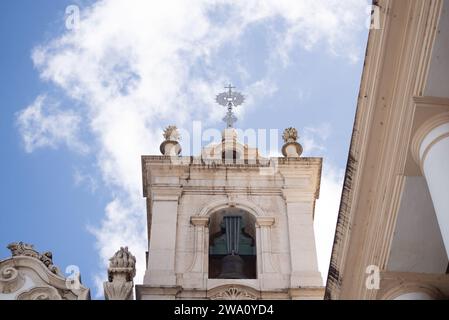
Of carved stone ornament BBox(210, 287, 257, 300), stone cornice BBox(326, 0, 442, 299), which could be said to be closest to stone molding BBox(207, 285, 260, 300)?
carved stone ornament BBox(210, 287, 257, 300)

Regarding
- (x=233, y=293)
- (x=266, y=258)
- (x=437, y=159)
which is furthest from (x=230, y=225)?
(x=437, y=159)

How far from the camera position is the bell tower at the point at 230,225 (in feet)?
69.5

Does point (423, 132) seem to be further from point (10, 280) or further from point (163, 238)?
point (163, 238)

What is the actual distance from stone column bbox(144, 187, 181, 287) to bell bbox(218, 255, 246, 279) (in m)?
1.34

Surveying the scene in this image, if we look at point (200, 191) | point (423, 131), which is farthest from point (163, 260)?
point (423, 131)

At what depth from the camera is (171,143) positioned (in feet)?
85.7

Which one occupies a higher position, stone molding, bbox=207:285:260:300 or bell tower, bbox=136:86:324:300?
bell tower, bbox=136:86:324:300

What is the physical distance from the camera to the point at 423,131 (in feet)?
39.7

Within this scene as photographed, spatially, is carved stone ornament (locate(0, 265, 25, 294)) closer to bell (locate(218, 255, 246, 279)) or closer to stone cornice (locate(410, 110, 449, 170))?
bell (locate(218, 255, 246, 279))

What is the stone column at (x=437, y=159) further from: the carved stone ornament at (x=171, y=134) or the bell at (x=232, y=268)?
the carved stone ornament at (x=171, y=134)

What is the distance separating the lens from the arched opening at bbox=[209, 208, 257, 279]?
22688mm

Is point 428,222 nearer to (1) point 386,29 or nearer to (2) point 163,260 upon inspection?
(1) point 386,29

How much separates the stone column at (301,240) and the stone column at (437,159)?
946cm

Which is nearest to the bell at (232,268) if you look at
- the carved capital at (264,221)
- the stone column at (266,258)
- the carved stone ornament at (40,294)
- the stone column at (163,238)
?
the stone column at (266,258)
